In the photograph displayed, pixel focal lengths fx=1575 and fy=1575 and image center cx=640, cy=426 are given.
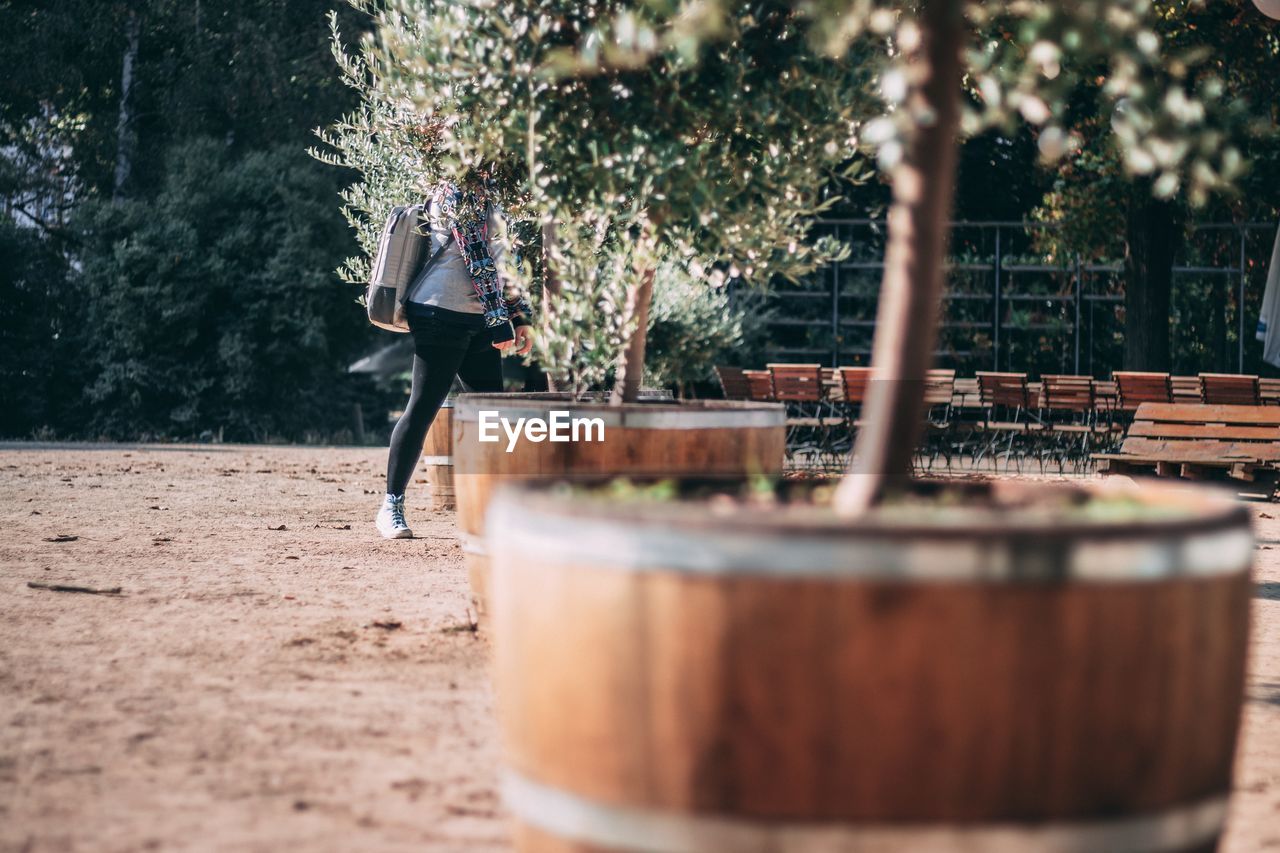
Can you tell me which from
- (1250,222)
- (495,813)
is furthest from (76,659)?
(1250,222)

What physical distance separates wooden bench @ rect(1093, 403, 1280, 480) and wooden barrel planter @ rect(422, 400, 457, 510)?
5291 millimetres

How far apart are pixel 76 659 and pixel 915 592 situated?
3934 mm

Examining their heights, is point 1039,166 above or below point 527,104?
above

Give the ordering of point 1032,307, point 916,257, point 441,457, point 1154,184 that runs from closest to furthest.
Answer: point 916,257
point 441,457
point 1154,184
point 1032,307

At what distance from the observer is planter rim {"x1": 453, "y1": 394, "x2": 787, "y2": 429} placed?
16.8 feet

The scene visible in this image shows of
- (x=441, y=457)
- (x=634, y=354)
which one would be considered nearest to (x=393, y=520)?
(x=441, y=457)

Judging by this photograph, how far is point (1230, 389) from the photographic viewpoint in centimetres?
1434

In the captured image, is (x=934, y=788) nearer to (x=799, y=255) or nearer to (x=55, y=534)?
(x=799, y=255)

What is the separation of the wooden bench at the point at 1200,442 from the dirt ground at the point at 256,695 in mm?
2535

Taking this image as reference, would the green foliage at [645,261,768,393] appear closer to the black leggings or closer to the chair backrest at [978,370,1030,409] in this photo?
the black leggings

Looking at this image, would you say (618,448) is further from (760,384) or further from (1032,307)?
(1032,307)

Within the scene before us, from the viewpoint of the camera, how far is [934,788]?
2365 millimetres

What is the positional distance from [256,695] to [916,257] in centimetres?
287

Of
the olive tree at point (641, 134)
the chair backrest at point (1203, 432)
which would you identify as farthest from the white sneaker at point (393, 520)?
the chair backrest at point (1203, 432)
